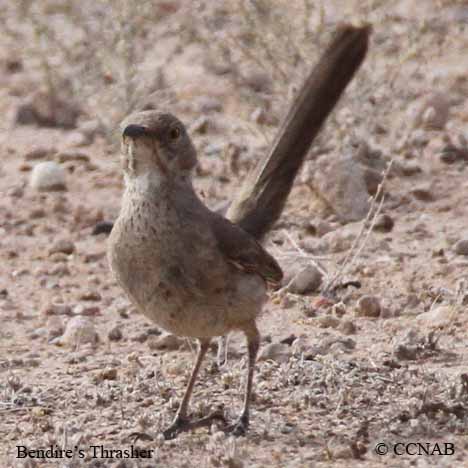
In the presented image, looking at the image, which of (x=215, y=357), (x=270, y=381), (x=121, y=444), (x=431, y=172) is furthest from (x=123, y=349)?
(x=431, y=172)

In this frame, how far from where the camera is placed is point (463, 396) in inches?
238

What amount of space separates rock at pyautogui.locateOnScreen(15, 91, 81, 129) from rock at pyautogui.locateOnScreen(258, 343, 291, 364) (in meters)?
4.87

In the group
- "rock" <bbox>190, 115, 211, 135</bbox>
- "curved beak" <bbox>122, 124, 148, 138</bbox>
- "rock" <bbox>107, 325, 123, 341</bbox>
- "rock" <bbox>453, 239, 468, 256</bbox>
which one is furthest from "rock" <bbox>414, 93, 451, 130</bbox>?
"curved beak" <bbox>122, 124, 148, 138</bbox>

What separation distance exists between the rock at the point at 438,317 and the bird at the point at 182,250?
1.24m

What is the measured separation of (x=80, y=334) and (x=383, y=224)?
2.41 meters

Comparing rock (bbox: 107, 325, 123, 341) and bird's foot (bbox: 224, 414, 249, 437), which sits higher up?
rock (bbox: 107, 325, 123, 341)

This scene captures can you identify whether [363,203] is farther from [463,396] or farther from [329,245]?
[463,396]

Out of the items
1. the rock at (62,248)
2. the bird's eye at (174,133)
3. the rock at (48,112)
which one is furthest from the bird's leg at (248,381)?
the rock at (48,112)

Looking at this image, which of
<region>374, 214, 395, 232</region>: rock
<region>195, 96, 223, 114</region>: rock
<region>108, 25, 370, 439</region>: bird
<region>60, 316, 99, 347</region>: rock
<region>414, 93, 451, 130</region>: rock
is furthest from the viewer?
<region>195, 96, 223, 114</region>: rock

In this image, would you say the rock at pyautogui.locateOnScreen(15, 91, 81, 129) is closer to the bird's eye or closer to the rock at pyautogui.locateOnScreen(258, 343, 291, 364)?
the rock at pyautogui.locateOnScreen(258, 343, 291, 364)

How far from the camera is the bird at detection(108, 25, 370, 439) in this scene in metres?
5.69

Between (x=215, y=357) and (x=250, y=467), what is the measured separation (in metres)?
1.57

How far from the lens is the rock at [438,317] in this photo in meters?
7.16

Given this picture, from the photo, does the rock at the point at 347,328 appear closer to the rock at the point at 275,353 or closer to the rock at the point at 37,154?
the rock at the point at 275,353
